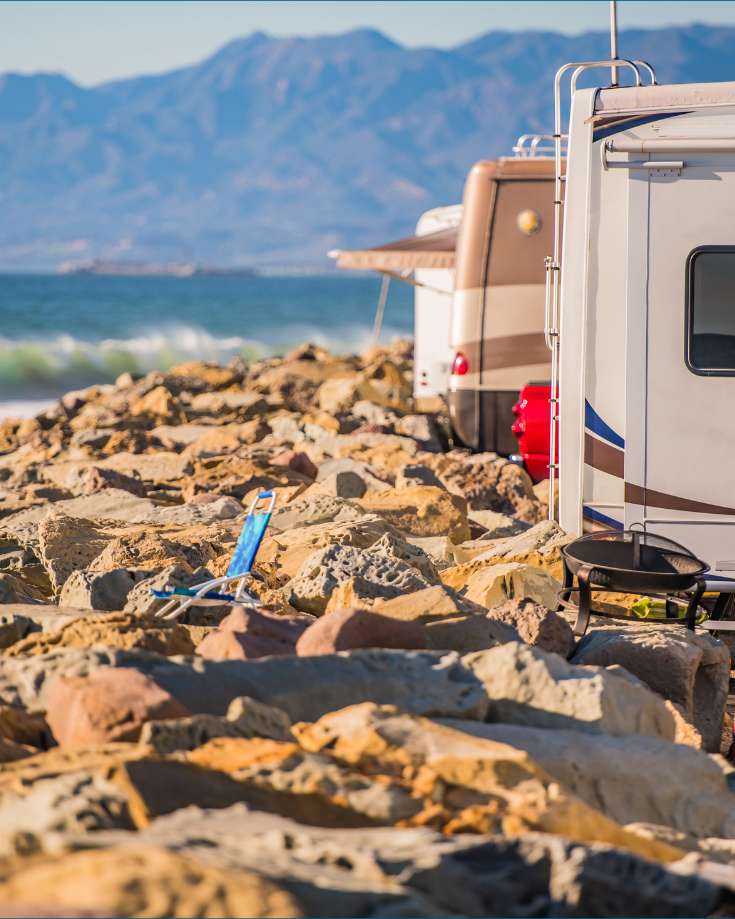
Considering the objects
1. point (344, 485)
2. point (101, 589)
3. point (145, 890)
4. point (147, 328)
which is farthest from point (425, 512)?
point (147, 328)

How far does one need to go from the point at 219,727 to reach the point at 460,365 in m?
8.12

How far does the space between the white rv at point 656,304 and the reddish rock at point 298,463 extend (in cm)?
437

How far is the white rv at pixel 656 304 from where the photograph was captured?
6535 millimetres

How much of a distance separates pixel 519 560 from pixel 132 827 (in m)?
4.06

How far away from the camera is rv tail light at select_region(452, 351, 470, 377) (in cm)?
1178

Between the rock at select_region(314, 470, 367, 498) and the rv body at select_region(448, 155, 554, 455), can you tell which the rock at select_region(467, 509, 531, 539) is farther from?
the rv body at select_region(448, 155, 554, 455)

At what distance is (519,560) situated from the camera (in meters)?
7.11

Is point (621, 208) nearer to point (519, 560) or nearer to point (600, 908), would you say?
point (519, 560)

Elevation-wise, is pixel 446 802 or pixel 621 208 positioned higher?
pixel 621 208

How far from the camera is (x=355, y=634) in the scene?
15.7ft

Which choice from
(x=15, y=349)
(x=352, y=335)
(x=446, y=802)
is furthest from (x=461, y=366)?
(x=352, y=335)

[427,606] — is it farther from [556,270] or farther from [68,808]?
[68,808]

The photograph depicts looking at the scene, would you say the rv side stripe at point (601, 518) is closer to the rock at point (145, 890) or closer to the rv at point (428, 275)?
the rock at point (145, 890)

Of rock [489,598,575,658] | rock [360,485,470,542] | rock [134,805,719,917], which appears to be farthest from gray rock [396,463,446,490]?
rock [134,805,719,917]
